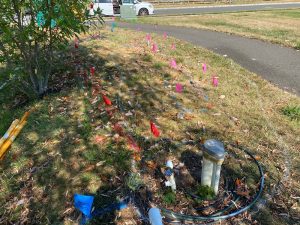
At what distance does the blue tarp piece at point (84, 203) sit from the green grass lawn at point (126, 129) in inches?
3.9

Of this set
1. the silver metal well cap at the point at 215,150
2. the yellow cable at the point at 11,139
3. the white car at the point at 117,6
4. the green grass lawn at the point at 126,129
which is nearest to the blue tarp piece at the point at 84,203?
the green grass lawn at the point at 126,129

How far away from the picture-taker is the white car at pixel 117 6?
65.3 ft

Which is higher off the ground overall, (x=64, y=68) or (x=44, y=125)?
(x=64, y=68)

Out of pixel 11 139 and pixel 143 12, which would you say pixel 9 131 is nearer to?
pixel 11 139

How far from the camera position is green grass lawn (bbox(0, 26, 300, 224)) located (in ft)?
11.3

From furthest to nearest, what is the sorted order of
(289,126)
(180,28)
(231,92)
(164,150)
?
(180,28), (231,92), (289,126), (164,150)

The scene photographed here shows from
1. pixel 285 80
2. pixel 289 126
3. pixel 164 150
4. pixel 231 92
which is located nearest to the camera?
pixel 164 150

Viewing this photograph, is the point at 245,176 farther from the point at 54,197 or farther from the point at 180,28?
the point at 180,28

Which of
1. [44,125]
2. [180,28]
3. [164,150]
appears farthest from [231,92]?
[180,28]

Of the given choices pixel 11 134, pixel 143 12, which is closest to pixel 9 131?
pixel 11 134

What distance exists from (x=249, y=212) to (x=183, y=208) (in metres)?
0.75

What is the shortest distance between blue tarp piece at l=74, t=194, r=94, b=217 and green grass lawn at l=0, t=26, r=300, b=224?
10 centimetres

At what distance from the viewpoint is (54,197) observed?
345cm

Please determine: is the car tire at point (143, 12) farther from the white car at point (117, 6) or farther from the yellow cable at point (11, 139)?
the yellow cable at point (11, 139)
